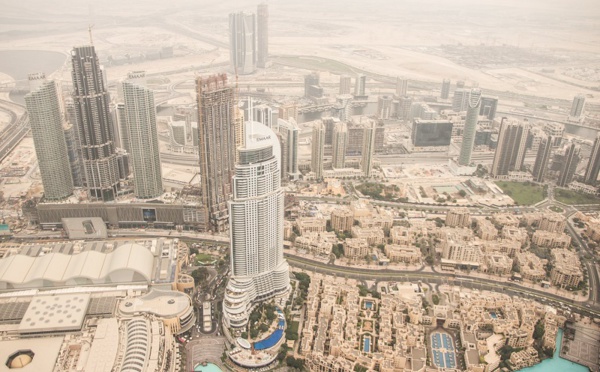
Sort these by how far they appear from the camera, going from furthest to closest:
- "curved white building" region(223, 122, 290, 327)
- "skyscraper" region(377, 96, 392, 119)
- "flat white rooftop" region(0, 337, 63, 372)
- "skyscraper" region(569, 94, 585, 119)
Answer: "skyscraper" region(377, 96, 392, 119), "skyscraper" region(569, 94, 585, 119), "curved white building" region(223, 122, 290, 327), "flat white rooftop" region(0, 337, 63, 372)

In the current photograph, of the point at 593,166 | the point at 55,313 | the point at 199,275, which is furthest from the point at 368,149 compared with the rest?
the point at 55,313

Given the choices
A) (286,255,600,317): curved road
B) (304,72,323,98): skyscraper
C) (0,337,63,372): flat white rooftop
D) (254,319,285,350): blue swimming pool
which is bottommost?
(286,255,600,317): curved road

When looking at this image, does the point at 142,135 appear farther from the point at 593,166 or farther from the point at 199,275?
the point at 593,166

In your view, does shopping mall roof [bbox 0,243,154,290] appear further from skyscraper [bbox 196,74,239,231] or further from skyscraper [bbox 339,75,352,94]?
skyscraper [bbox 339,75,352,94]

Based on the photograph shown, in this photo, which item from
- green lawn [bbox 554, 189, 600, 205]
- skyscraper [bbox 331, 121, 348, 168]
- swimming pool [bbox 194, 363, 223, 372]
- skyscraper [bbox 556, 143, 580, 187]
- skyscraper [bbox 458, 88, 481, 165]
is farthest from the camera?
skyscraper [bbox 458, 88, 481, 165]

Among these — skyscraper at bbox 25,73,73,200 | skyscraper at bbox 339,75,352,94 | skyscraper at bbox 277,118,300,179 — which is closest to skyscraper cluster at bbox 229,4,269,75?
skyscraper at bbox 339,75,352,94

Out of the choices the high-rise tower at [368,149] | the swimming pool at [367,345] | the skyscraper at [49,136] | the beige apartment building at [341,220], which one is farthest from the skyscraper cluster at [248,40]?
the swimming pool at [367,345]
